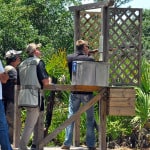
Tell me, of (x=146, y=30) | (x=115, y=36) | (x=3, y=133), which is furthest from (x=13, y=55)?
(x=146, y=30)

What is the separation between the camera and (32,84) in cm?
768

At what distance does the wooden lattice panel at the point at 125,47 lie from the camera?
9344 millimetres

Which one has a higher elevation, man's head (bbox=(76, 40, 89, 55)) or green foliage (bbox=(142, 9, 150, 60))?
man's head (bbox=(76, 40, 89, 55))

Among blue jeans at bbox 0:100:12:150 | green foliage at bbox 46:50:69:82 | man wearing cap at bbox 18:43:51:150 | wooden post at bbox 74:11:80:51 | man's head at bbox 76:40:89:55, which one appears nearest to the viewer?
blue jeans at bbox 0:100:12:150

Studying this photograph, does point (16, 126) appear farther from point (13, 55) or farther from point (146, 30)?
point (146, 30)

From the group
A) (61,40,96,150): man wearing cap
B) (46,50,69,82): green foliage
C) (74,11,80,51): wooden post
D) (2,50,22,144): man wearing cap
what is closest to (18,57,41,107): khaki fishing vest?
(2,50,22,144): man wearing cap

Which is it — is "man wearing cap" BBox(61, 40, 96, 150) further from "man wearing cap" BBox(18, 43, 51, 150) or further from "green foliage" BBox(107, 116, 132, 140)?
"green foliage" BBox(107, 116, 132, 140)

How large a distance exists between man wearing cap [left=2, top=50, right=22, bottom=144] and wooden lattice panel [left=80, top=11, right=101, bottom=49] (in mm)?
1547

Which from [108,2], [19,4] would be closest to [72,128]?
[108,2]

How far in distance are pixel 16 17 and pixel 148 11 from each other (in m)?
30.8

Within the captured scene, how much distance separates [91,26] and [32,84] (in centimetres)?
222

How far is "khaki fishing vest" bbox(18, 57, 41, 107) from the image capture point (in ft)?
25.1

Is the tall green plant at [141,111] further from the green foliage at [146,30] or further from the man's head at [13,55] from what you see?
the green foliage at [146,30]

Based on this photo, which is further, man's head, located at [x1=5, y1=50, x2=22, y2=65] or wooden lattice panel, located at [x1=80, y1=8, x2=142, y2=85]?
wooden lattice panel, located at [x1=80, y1=8, x2=142, y2=85]
